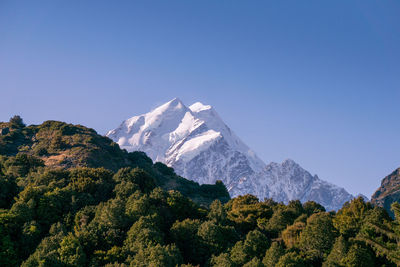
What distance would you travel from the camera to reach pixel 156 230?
51938 millimetres

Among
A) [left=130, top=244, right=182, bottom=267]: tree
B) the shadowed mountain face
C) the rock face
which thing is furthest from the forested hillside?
the rock face

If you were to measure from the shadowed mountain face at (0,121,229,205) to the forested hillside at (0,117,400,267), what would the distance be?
2852 centimetres

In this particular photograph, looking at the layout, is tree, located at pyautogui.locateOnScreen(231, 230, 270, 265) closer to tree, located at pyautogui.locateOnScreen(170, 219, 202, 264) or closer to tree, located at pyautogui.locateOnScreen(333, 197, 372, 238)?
tree, located at pyautogui.locateOnScreen(170, 219, 202, 264)

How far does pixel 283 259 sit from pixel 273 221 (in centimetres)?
1728

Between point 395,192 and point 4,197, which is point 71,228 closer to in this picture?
point 4,197

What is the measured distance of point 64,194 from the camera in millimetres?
61000

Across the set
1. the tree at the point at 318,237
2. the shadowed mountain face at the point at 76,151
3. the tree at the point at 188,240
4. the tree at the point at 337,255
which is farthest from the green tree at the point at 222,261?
the shadowed mountain face at the point at 76,151

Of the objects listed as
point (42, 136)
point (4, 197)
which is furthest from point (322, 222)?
point (42, 136)

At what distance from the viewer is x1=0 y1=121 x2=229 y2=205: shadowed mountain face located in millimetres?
105125

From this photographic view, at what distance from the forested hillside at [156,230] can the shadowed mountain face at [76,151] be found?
28516 mm

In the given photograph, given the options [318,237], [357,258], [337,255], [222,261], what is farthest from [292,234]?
[222,261]

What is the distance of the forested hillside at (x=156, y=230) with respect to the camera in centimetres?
4500

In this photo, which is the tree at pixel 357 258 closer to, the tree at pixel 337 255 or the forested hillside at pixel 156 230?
the forested hillside at pixel 156 230

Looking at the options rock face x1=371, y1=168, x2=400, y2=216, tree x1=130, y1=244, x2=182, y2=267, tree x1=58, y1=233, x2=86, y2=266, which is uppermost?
rock face x1=371, y1=168, x2=400, y2=216
